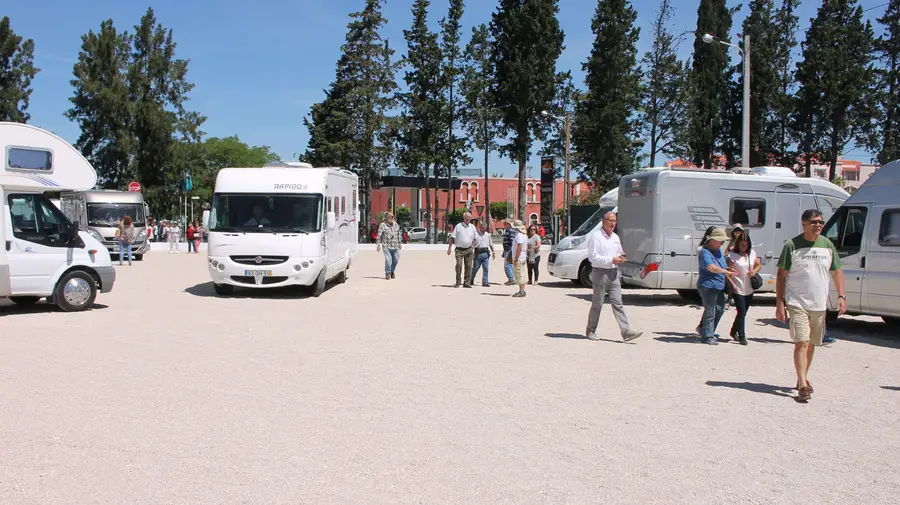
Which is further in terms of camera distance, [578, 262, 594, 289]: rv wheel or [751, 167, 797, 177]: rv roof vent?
[578, 262, 594, 289]: rv wheel

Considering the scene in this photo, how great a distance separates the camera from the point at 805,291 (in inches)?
311

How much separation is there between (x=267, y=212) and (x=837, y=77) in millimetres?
43718

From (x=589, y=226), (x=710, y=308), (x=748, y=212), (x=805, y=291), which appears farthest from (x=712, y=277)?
(x=589, y=226)

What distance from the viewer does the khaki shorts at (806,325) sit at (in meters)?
7.77

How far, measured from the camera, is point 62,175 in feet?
46.5

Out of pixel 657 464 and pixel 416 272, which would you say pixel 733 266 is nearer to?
pixel 657 464

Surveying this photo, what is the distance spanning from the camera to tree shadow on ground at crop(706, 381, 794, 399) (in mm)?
8219

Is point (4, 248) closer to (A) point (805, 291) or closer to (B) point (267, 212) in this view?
(B) point (267, 212)

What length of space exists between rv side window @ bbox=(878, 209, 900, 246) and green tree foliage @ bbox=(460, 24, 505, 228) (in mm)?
44053

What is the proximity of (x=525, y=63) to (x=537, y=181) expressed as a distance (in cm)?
6299

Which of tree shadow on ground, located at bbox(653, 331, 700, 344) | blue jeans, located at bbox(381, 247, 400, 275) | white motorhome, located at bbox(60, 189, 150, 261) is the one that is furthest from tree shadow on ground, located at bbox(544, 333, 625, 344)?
white motorhome, located at bbox(60, 189, 150, 261)

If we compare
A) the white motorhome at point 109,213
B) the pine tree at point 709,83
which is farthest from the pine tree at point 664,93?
the white motorhome at point 109,213

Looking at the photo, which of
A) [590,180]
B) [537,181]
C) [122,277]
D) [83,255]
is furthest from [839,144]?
[537,181]

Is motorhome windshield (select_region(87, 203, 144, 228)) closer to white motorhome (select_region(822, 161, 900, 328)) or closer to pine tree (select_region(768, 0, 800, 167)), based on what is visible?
white motorhome (select_region(822, 161, 900, 328))
